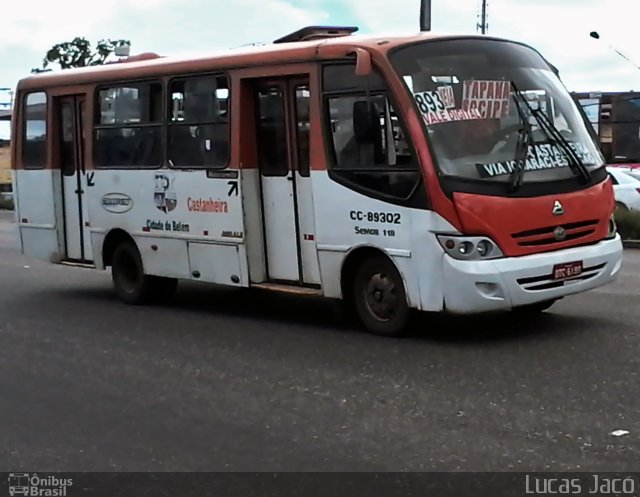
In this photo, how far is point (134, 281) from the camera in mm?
12367

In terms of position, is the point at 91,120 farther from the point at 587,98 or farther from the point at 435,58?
the point at 587,98

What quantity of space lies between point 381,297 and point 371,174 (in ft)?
3.50

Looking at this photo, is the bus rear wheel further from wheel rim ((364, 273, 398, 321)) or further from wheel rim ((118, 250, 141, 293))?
wheel rim ((364, 273, 398, 321))

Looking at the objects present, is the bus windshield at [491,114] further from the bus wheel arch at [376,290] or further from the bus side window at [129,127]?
the bus side window at [129,127]

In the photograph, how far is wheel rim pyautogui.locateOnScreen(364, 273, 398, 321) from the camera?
9391 mm

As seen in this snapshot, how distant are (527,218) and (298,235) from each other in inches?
90.7

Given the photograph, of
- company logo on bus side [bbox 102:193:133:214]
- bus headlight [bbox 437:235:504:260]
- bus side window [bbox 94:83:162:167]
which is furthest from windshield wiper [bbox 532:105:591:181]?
company logo on bus side [bbox 102:193:133:214]

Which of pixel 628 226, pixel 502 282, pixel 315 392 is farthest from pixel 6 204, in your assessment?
pixel 315 392

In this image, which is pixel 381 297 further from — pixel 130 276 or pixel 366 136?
pixel 130 276

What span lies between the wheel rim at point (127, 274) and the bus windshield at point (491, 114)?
15.0 ft

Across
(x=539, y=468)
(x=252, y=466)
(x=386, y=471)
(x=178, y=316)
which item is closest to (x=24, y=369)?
(x=178, y=316)

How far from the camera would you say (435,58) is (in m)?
9.27

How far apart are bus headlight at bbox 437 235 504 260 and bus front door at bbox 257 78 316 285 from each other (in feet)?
5.71

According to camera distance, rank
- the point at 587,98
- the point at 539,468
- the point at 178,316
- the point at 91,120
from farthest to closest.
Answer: the point at 587,98
the point at 91,120
the point at 178,316
the point at 539,468
